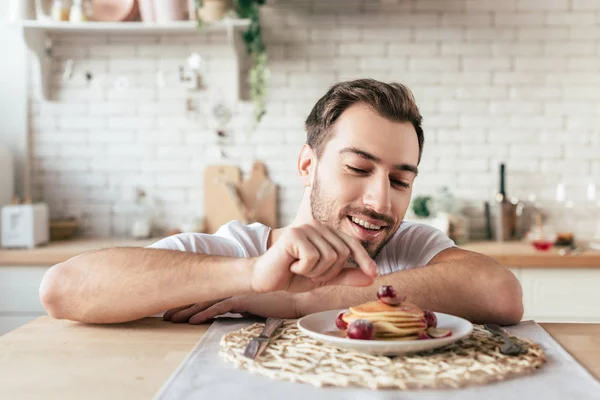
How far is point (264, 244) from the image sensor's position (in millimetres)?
1991

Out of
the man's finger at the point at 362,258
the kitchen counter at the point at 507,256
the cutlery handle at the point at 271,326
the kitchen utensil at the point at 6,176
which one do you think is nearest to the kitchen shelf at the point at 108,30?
the kitchen utensil at the point at 6,176

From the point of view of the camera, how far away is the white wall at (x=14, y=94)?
390 centimetres

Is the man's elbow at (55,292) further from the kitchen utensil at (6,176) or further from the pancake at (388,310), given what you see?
the kitchen utensil at (6,176)

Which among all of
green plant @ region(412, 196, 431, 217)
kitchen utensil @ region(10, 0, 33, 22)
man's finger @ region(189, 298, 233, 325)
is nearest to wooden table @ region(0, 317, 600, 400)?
man's finger @ region(189, 298, 233, 325)

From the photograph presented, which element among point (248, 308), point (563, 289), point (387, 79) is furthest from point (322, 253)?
point (387, 79)

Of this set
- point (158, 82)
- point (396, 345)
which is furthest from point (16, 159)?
point (396, 345)

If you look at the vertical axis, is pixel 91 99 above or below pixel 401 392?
above

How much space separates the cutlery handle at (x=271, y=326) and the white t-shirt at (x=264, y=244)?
49cm

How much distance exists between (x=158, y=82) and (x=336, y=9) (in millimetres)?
1048

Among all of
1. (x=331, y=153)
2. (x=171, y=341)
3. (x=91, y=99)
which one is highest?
(x=91, y=99)

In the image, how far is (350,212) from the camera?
177 cm

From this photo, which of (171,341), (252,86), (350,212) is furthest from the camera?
(252,86)

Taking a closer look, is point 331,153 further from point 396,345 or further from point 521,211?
point 521,211

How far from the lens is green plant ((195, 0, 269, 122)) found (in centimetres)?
359
